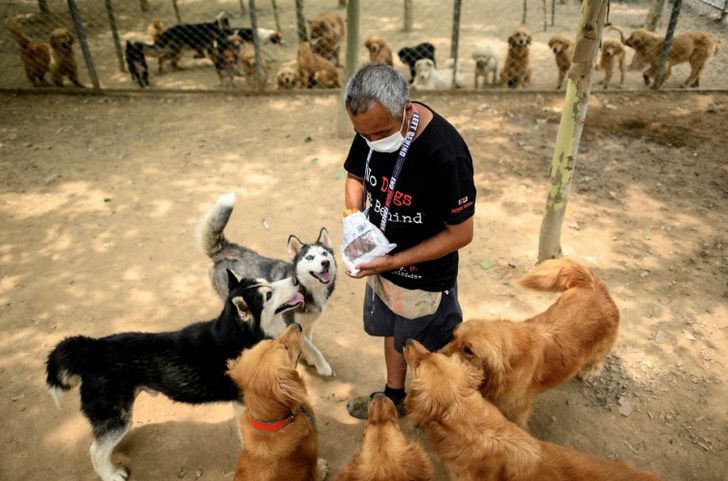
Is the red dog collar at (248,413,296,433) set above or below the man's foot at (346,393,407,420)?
above

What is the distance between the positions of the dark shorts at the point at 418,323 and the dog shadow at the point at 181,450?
4.81ft

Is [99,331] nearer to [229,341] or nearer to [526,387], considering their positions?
[229,341]

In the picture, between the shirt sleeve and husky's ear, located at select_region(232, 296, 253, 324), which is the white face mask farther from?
husky's ear, located at select_region(232, 296, 253, 324)

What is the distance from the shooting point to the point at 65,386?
2879mm

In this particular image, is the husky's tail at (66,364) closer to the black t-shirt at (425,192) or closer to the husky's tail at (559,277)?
the black t-shirt at (425,192)

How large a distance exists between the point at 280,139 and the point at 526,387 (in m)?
5.84

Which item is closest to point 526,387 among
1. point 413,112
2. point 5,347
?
point 413,112

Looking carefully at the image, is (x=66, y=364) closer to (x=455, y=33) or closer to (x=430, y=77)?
(x=455, y=33)

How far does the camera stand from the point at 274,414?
2.45 meters

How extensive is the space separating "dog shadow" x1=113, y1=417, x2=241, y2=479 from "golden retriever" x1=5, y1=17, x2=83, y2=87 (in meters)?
8.53

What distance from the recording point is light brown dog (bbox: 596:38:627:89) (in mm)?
8391

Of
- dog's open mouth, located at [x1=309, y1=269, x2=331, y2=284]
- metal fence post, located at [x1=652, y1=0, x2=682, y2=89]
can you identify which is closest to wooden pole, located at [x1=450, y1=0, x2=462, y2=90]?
metal fence post, located at [x1=652, y1=0, x2=682, y2=89]

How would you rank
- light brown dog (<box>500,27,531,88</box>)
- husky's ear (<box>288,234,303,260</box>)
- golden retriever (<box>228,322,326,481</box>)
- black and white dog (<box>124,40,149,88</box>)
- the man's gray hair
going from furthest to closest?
black and white dog (<box>124,40,149,88</box>)
light brown dog (<box>500,27,531,88</box>)
husky's ear (<box>288,234,303,260</box>)
golden retriever (<box>228,322,326,481</box>)
the man's gray hair

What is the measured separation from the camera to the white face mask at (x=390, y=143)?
2145 mm
